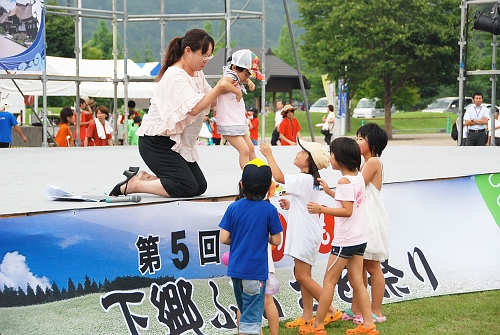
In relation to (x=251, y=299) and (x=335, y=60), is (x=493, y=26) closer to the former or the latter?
(x=251, y=299)

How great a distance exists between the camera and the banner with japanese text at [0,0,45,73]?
1200 centimetres

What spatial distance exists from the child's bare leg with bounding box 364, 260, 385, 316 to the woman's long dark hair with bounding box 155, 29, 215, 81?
201 centimetres

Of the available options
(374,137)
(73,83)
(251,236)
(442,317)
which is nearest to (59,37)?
(73,83)

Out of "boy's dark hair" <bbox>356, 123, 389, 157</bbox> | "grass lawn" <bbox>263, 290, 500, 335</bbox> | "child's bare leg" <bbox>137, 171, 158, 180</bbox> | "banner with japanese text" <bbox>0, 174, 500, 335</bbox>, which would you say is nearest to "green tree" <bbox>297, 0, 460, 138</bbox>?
"banner with japanese text" <bbox>0, 174, 500, 335</bbox>

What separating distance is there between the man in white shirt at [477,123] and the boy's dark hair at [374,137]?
33.1 feet

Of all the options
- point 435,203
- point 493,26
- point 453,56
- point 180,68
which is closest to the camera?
point 180,68

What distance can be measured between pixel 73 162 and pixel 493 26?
678 cm

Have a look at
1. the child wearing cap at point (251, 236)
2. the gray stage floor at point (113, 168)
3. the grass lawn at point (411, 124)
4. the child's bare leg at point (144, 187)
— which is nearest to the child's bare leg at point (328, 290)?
the child wearing cap at point (251, 236)

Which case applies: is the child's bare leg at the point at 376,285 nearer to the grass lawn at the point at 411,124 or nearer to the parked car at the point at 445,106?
the grass lawn at the point at 411,124

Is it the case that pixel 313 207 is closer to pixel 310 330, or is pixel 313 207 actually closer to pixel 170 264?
pixel 310 330

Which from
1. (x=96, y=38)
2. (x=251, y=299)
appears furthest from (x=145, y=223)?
(x=96, y=38)

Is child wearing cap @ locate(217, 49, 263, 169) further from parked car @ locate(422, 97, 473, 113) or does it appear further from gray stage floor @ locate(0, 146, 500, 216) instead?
parked car @ locate(422, 97, 473, 113)

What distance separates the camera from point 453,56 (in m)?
35.1

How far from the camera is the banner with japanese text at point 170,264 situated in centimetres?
436
